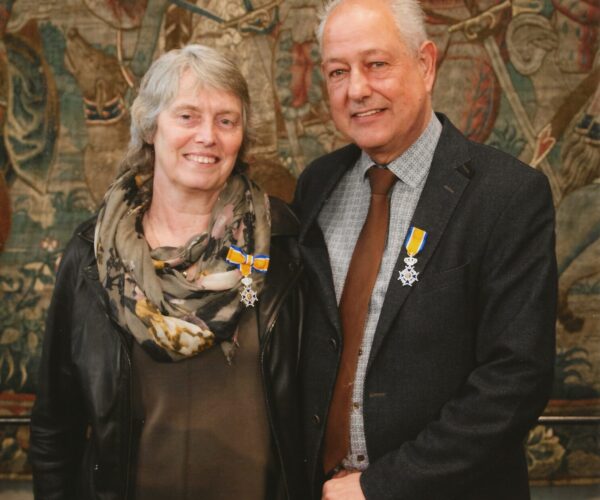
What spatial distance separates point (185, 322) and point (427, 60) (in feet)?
A: 3.41

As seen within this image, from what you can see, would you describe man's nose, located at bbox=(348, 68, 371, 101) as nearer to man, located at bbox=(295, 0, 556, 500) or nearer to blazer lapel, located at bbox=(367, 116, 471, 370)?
man, located at bbox=(295, 0, 556, 500)

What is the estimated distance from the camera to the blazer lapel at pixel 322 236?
192 centimetres

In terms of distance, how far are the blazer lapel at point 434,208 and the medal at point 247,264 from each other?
386 millimetres

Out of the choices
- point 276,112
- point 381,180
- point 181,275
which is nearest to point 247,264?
point 181,275

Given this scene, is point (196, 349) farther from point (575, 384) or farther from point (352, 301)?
point (575, 384)

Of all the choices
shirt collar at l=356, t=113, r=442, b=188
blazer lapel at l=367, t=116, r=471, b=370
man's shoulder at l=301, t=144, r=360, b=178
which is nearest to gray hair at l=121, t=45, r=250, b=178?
man's shoulder at l=301, t=144, r=360, b=178

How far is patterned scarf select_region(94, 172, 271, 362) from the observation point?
190cm

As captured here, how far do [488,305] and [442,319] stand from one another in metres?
0.12

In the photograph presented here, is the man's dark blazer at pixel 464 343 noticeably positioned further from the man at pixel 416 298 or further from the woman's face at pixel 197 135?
the woman's face at pixel 197 135

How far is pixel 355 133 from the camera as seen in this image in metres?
1.99

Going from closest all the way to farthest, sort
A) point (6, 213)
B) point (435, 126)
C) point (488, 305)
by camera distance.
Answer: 1. point (488, 305)
2. point (435, 126)
3. point (6, 213)

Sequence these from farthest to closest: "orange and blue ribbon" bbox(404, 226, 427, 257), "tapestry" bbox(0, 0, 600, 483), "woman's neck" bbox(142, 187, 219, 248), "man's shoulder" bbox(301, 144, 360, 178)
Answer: "tapestry" bbox(0, 0, 600, 483) → "man's shoulder" bbox(301, 144, 360, 178) → "woman's neck" bbox(142, 187, 219, 248) → "orange and blue ribbon" bbox(404, 226, 427, 257)

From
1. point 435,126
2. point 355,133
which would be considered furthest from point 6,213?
point 435,126

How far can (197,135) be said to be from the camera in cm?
196
